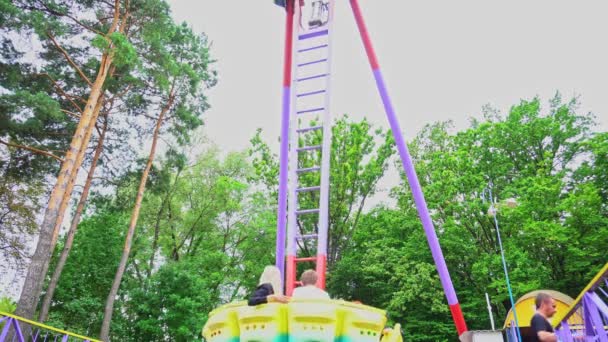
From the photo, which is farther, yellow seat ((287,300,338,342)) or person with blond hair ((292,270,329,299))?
person with blond hair ((292,270,329,299))

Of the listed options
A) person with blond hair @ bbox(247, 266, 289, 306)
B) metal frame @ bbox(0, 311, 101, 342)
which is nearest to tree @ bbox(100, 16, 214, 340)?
metal frame @ bbox(0, 311, 101, 342)

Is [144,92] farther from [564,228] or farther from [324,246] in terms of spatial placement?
[564,228]

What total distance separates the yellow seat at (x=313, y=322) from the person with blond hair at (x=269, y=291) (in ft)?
0.55

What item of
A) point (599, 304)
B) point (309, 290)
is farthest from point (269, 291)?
point (599, 304)

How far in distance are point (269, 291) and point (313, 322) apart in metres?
0.52

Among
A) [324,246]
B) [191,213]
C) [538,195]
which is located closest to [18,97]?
[324,246]

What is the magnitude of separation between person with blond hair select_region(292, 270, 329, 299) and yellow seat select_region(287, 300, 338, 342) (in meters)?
0.13

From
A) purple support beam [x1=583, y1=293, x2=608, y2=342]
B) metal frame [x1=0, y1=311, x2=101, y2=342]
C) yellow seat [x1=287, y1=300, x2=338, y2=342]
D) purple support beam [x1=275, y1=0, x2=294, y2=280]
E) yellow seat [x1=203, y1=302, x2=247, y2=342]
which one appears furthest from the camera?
purple support beam [x1=275, y1=0, x2=294, y2=280]

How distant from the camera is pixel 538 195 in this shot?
15.1 meters

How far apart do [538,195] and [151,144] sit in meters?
12.9

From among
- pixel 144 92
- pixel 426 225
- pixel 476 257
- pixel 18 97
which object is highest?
pixel 144 92

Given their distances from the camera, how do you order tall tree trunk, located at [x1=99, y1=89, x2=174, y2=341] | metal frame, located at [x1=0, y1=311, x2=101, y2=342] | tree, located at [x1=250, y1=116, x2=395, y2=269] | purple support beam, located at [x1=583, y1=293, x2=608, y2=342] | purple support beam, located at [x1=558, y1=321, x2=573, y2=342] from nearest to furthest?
purple support beam, located at [x1=583, y1=293, x2=608, y2=342], purple support beam, located at [x1=558, y1=321, x2=573, y2=342], metal frame, located at [x1=0, y1=311, x2=101, y2=342], tall tree trunk, located at [x1=99, y1=89, x2=174, y2=341], tree, located at [x1=250, y1=116, x2=395, y2=269]

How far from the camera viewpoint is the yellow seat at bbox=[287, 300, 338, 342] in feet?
10.0

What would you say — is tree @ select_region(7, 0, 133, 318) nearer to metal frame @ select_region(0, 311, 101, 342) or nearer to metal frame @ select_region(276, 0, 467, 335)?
metal frame @ select_region(0, 311, 101, 342)
